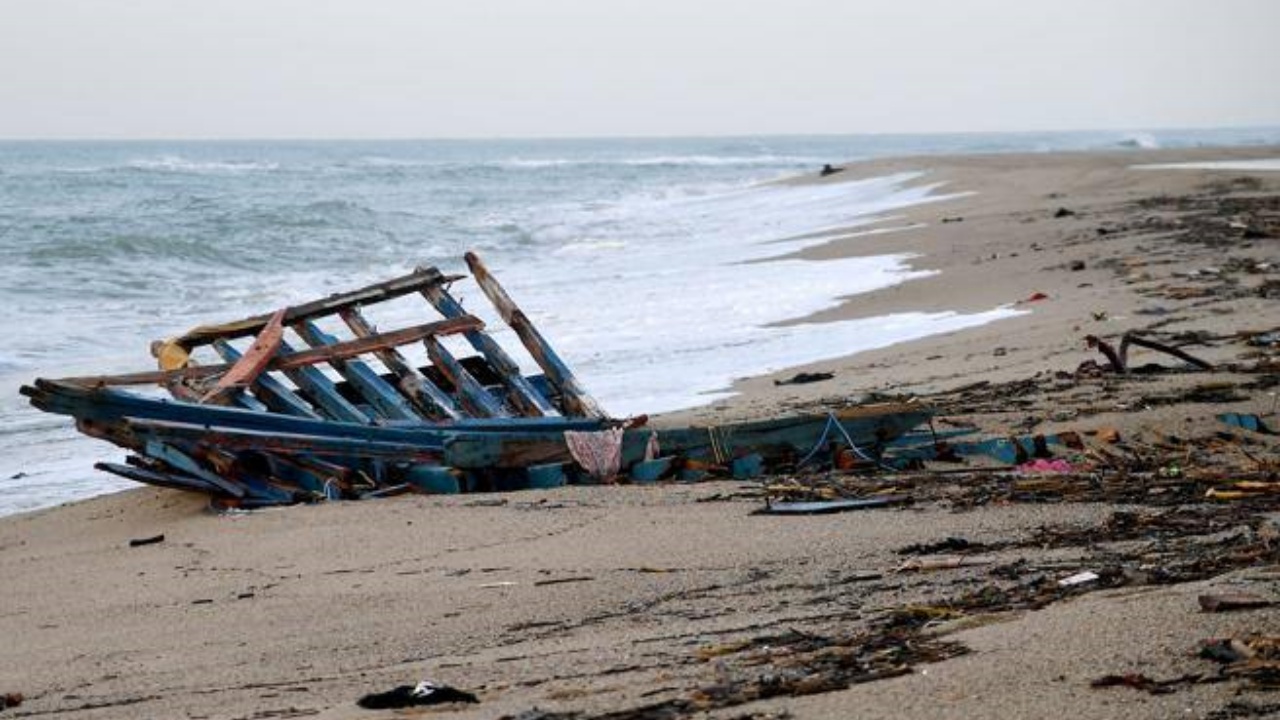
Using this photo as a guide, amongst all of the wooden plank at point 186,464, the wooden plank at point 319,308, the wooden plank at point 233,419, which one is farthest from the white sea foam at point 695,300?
the wooden plank at point 186,464

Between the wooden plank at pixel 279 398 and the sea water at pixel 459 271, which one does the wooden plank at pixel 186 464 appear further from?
the sea water at pixel 459 271

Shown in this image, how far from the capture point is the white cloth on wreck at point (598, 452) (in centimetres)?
703

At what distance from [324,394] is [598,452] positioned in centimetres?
144

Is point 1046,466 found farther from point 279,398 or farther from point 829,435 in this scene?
point 279,398

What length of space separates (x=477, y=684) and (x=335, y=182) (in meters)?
46.5

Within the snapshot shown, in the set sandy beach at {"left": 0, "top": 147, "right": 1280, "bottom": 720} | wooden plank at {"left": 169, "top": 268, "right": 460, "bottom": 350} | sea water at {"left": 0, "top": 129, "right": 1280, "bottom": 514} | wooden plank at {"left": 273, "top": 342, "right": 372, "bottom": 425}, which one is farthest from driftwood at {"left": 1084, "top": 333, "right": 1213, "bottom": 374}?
wooden plank at {"left": 273, "top": 342, "right": 372, "bottom": 425}

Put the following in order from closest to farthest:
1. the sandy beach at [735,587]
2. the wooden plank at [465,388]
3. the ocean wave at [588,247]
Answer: the sandy beach at [735,587]
the wooden plank at [465,388]
the ocean wave at [588,247]

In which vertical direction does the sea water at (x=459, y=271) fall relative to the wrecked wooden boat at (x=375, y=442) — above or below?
below

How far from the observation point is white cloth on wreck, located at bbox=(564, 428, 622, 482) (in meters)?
7.03

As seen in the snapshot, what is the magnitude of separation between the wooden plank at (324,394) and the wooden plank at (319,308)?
16.0 inches

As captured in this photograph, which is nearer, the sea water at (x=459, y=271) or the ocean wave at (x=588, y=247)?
the sea water at (x=459, y=271)

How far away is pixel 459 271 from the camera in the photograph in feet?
72.2

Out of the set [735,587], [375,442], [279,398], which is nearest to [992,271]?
[279,398]

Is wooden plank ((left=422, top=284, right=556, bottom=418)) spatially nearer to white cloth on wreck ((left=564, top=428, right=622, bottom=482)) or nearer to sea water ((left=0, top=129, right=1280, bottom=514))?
white cloth on wreck ((left=564, top=428, right=622, bottom=482))
